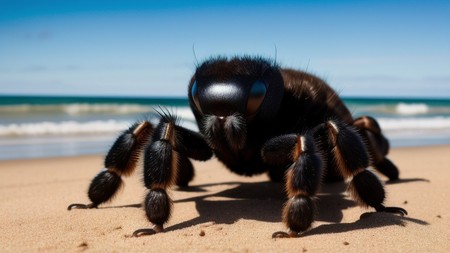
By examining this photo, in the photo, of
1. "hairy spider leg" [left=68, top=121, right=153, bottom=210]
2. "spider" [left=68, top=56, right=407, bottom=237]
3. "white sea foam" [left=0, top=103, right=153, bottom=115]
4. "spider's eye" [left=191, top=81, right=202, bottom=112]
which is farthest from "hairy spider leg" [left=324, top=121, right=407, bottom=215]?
"white sea foam" [left=0, top=103, right=153, bottom=115]

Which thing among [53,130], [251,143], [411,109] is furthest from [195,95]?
[411,109]

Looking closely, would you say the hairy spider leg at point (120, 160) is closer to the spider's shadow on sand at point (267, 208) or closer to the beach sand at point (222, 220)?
the beach sand at point (222, 220)

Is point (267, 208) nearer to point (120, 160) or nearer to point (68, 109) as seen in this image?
point (120, 160)

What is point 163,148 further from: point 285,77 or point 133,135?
point 285,77

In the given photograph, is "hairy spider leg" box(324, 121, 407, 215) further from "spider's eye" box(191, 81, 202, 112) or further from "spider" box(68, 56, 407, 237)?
"spider's eye" box(191, 81, 202, 112)

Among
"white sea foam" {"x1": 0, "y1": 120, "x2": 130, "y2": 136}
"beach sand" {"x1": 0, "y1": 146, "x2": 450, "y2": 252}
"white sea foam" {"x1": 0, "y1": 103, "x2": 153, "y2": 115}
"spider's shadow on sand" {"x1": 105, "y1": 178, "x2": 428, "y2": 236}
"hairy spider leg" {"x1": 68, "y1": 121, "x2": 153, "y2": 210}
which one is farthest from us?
"white sea foam" {"x1": 0, "y1": 103, "x2": 153, "y2": 115}

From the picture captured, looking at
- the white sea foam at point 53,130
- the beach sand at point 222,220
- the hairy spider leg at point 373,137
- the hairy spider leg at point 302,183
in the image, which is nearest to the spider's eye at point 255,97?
the hairy spider leg at point 302,183

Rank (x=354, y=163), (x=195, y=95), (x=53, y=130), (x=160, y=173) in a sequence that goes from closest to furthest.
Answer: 1. (x=160, y=173)
2. (x=354, y=163)
3. (x=195, y=95)
4. (x=53, y=130)
